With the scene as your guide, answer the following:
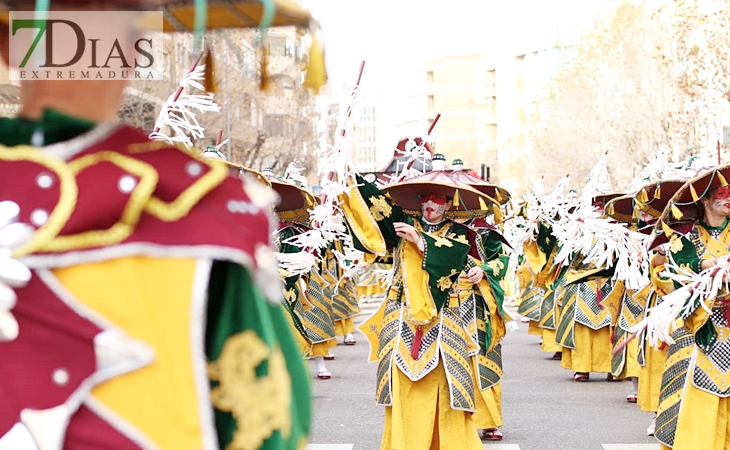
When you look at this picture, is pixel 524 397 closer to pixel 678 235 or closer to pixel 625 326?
pixel 625 326

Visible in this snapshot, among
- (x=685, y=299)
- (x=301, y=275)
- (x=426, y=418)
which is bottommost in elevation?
(x=426, y=418)

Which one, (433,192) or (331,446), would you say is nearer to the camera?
(433,192)

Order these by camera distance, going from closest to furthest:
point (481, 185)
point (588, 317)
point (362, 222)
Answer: point (362, 222)
point (481, 185)
point (588, 317)

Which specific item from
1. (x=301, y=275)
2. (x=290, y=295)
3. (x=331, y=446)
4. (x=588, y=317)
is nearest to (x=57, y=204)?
(x=331, y=446)

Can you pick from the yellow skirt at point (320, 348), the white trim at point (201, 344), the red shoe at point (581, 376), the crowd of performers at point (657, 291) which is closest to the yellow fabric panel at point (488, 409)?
the crowd of performers at point (657, 291)

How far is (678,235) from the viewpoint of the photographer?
7273 mm

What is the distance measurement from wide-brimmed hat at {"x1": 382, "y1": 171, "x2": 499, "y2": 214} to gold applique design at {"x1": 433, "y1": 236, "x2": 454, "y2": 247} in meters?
0.34

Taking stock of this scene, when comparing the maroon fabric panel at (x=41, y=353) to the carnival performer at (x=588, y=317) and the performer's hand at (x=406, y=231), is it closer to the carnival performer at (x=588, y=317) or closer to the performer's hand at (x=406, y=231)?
the performer's hand at (x=406, y=231)

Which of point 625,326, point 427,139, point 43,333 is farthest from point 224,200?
point 625,326

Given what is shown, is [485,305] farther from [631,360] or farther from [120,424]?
[120,424]

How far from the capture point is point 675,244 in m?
7.20

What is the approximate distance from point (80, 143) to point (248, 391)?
487 millimetres

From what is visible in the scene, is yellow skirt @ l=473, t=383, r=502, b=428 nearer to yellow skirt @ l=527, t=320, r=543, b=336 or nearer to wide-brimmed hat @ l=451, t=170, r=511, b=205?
wide-brimmed hat @ l=451, t=170, r=511, b=205

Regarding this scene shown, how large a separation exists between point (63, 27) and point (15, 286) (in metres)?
0.45
